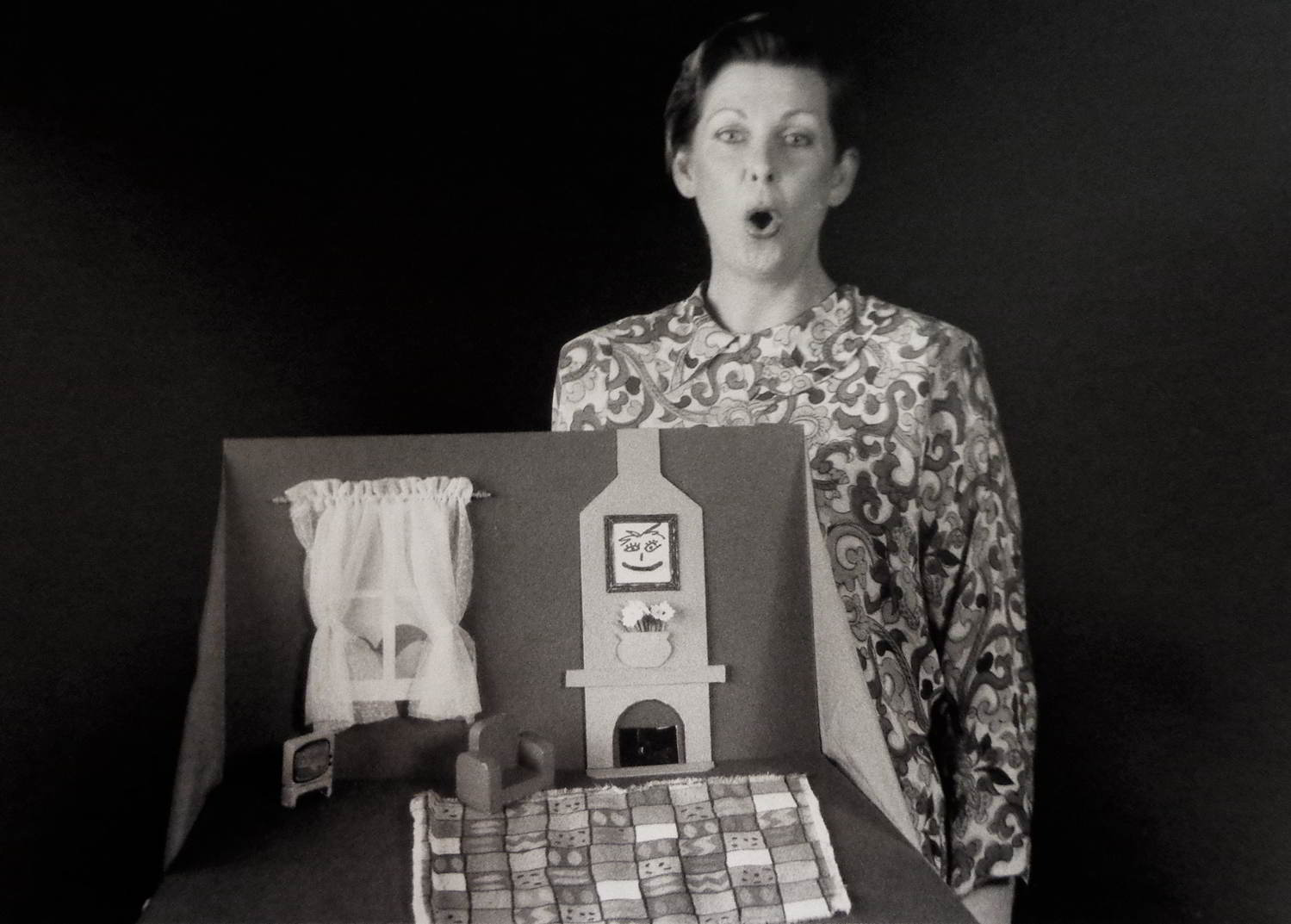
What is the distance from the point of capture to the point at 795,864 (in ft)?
3.27

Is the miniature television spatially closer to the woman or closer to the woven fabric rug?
the woven fabric rug

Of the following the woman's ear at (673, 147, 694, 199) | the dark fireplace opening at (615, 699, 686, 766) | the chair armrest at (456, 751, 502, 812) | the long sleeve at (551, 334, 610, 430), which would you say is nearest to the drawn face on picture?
the dark fireplace opening at (615, 699, 686, 766)

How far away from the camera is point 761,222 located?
1.66m

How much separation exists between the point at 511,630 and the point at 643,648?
0.15 meters

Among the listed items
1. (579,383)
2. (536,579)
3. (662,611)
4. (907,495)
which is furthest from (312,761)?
(907,495)

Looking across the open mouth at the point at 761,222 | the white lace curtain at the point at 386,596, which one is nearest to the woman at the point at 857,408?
the open mouth at the point at 761,222

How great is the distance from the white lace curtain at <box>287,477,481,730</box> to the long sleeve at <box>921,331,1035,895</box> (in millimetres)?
744

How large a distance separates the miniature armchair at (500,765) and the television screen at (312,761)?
158mm

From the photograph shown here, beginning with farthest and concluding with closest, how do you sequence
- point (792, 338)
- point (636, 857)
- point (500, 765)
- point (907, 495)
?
1. point (792, 338)
2. point (907, 495)
3. point (500, 765)
4. point (636, 857)

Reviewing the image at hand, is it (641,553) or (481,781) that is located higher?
(641,553)

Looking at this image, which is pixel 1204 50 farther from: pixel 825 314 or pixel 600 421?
pixel 600 421

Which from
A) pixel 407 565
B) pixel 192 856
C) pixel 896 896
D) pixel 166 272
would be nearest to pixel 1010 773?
pixel 896 896

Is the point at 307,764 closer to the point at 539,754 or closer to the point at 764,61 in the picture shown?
the point at 539,754

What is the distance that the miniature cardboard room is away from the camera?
1139 mm
